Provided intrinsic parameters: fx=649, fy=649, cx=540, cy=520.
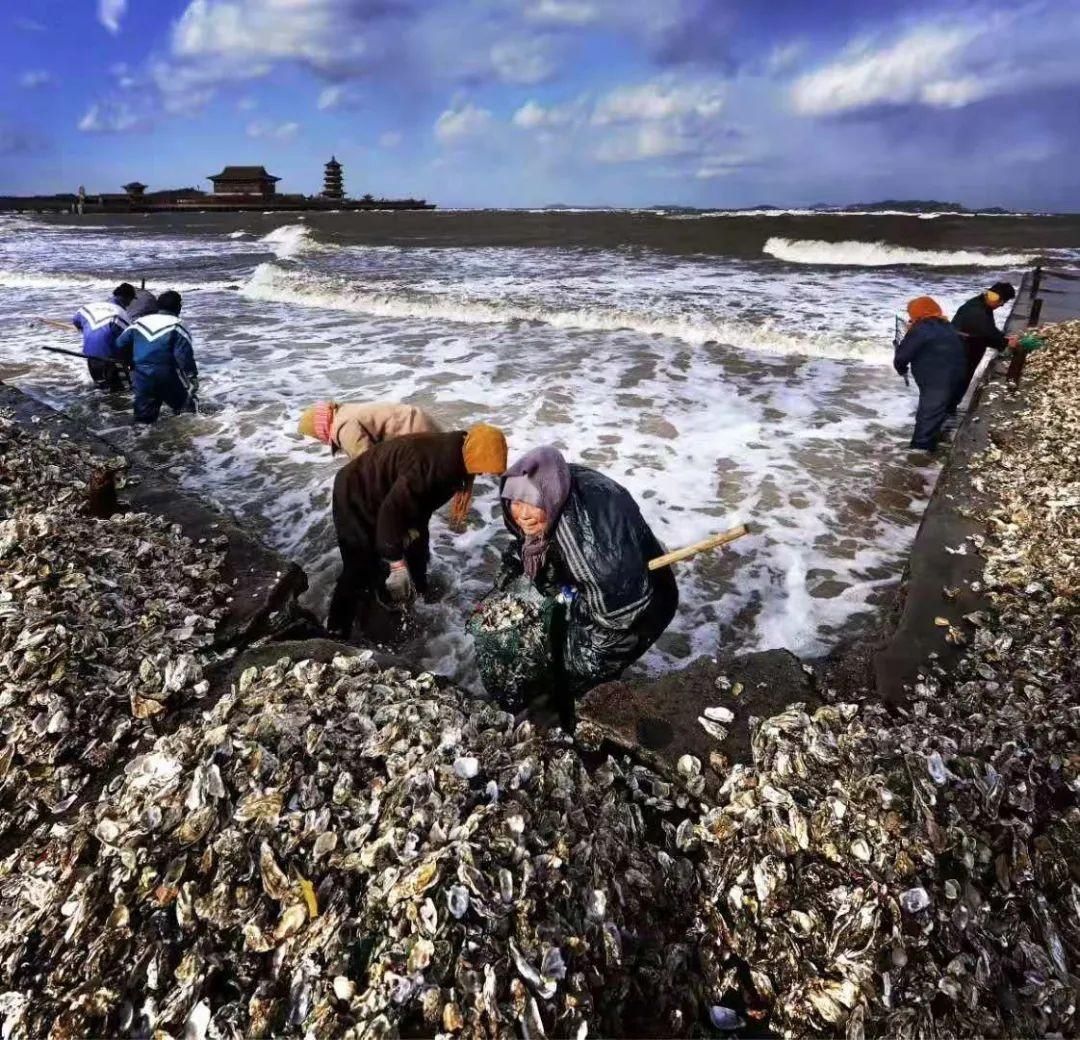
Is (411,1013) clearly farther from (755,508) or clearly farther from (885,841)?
(755,508)

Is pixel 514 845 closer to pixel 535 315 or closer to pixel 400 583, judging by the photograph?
pixel 400 583

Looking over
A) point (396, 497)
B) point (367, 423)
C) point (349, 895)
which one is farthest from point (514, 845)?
point (367, 423)

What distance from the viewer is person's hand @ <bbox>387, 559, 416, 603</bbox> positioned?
4.14 metres

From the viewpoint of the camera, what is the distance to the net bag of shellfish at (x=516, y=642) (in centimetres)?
335

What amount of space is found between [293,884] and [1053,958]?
2.38 meters

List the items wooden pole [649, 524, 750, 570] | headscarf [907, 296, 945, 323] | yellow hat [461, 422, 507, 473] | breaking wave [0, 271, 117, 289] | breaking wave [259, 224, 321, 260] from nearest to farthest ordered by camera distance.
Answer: wooden pole [649, 524, 750, 570] → yellow hat [461, 422, 507, 473] → headscarf [907, 296, 945, 323] → breaking wave [0, 271, 117, 289] → breaking wave [259, 224, 321, 260]

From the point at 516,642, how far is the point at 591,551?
0.79m

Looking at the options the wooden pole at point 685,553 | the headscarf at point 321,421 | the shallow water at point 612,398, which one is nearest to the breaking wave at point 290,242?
the shallow water at point 612,398

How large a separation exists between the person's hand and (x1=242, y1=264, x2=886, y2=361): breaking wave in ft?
31.5

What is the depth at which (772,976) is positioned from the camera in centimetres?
206

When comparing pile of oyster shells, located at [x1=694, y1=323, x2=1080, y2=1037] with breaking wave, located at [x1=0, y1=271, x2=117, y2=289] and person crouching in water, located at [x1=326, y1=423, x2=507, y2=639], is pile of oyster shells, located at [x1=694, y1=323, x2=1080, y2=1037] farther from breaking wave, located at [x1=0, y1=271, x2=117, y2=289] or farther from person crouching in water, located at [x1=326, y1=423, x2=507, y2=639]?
breaking wave, located at [x1=0, y1=271, x2=117, y2=289]

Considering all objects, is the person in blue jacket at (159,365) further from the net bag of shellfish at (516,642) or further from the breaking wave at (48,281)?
the breaking wave at (48,281)

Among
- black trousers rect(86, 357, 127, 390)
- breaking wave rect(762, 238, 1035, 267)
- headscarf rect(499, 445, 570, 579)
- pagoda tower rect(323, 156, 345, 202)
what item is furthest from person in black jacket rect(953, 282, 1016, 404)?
pagoda tower rect(323, 156, 345, 202)

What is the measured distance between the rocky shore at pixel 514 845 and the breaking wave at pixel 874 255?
82.6ft
